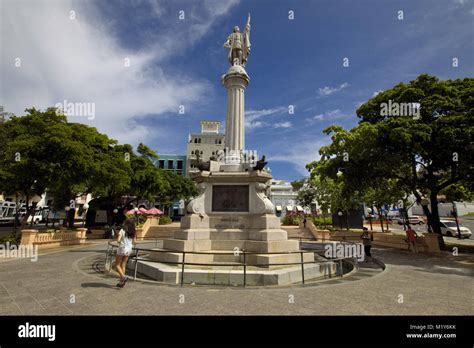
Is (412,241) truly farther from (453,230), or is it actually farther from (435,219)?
(453,230)

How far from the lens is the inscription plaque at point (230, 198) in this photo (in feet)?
37.4

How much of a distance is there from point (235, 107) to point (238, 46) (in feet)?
12.3

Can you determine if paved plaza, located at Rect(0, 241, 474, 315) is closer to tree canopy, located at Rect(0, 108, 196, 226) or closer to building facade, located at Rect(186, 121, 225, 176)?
tree canopy, located at Rect(0, 108, 196, 226)

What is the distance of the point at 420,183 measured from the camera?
60.6 feet

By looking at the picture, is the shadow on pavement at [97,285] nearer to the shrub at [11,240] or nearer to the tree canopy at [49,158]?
the tree canopy at [49,158]

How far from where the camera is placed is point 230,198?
11523 millimetres

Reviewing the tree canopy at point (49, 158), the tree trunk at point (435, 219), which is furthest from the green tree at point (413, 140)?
the tree canopy at point (49, 158)

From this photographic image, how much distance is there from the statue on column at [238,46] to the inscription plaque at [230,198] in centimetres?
715

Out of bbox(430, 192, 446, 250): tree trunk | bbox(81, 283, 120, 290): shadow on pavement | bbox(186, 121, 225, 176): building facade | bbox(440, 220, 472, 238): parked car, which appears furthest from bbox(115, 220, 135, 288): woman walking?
bbox(186, 121, 225, 176): building facade

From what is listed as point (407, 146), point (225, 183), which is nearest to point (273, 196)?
point (407, 146)

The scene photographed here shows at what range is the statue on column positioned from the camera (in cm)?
1444

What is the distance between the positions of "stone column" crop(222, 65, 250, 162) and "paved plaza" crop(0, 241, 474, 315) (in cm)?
740

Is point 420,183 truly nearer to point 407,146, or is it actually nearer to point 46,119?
point 407,146
